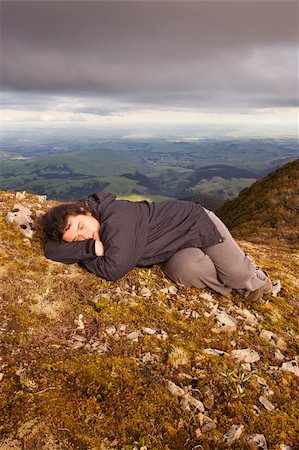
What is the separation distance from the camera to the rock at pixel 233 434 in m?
5.38

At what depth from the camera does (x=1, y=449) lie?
4.58 m

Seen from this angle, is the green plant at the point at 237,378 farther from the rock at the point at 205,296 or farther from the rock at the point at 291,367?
the rock at the point at 205,296

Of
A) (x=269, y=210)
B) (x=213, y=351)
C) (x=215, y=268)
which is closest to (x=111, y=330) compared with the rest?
(x=213, y=351)

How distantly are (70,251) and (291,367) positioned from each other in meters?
6.12

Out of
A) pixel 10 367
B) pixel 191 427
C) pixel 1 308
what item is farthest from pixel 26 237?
pixel 191 427

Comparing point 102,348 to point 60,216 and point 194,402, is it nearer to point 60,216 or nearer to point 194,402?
point 194,402

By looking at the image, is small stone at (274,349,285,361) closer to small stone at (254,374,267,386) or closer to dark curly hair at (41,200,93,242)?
small stone at (254,374,267,386)

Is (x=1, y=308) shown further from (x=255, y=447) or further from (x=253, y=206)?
(x=253, y=206)

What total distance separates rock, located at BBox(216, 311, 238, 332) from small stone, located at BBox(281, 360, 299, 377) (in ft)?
4.75

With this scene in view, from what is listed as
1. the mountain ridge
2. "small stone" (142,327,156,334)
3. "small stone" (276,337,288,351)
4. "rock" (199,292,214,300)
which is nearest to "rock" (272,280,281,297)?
the mountain ridge

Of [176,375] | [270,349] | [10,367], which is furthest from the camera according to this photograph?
[270,349]

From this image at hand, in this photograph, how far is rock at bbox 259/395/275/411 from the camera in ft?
20.2

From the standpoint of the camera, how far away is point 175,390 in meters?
6.20

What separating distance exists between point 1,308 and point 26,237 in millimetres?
3431
